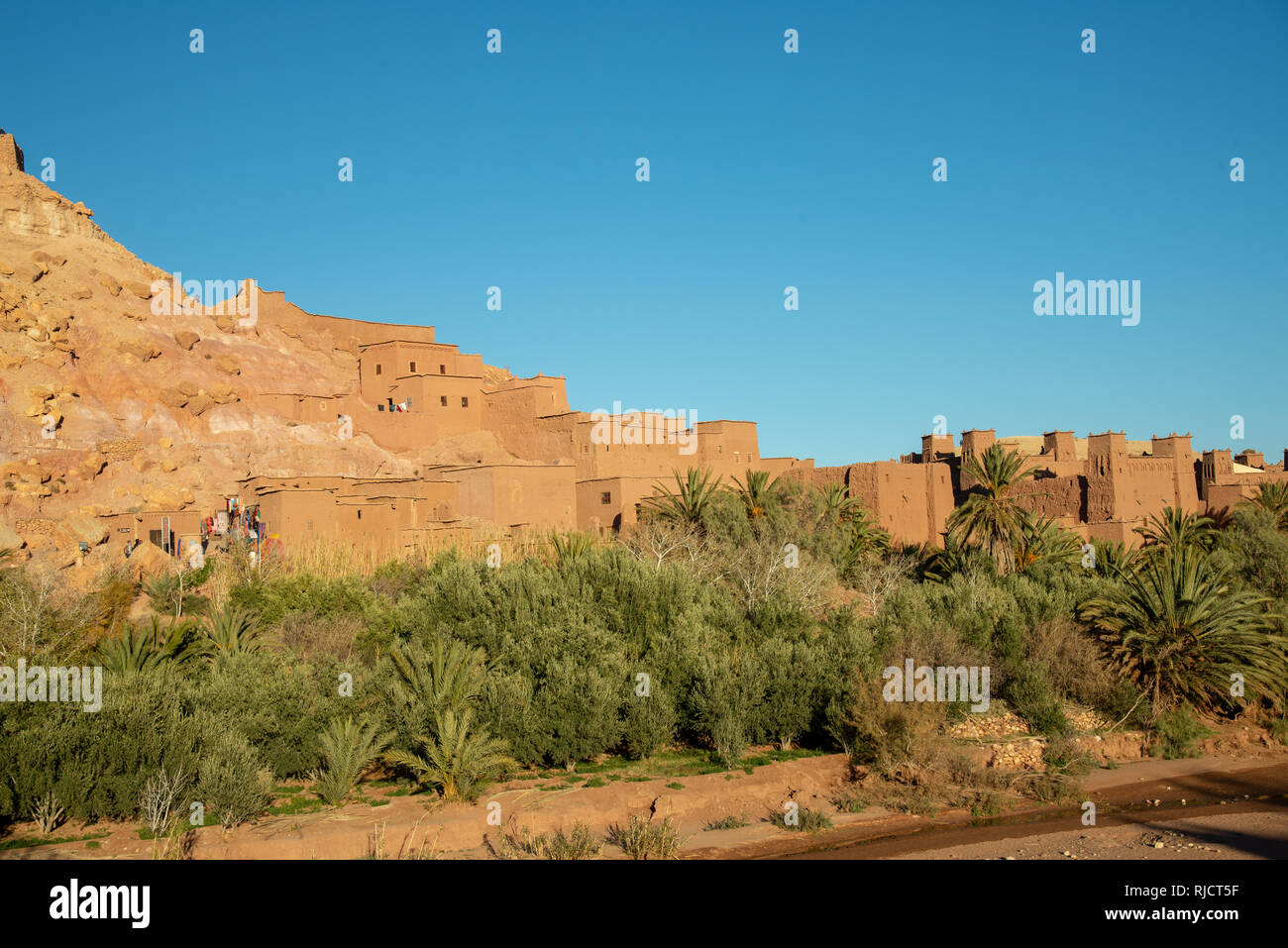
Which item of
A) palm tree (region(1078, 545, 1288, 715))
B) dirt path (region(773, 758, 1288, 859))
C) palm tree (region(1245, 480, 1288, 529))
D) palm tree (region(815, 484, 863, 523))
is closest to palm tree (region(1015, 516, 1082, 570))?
palm tree (region(815, 484, 863, 523))

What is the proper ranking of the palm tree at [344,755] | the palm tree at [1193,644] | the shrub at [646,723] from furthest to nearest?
the palm tree at [1193,644] → the shrub at [646,723] → the palm tree at [344,755]

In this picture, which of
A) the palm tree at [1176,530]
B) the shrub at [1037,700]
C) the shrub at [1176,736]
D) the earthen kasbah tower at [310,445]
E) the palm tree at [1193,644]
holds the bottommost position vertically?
the shrub at [1176,736]

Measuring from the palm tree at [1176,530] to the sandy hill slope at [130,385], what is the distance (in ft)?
76.3

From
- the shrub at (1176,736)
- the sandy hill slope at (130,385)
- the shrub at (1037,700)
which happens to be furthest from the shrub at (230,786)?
the sandy hill slope at (130,385)

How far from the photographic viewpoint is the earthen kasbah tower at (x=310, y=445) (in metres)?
30.7

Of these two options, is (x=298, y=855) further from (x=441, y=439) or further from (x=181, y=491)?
(x=441, y=439)

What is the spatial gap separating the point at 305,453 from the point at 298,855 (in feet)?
98.8

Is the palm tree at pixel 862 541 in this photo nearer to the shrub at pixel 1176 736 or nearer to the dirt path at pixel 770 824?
the shrub at pixel 1176 736

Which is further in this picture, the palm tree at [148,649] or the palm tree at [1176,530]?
the palm tree at [1176,530]

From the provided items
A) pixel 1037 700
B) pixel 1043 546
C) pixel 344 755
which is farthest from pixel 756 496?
pixel 344 755

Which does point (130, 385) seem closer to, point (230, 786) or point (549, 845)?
point (230, 786)

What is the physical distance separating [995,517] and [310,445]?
86.2ft

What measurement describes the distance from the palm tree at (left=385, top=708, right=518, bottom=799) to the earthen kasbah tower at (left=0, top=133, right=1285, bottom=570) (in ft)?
47.0

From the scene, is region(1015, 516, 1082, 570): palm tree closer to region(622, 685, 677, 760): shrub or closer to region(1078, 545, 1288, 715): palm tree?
region(1078, 545, 1288, 715): palm tree
